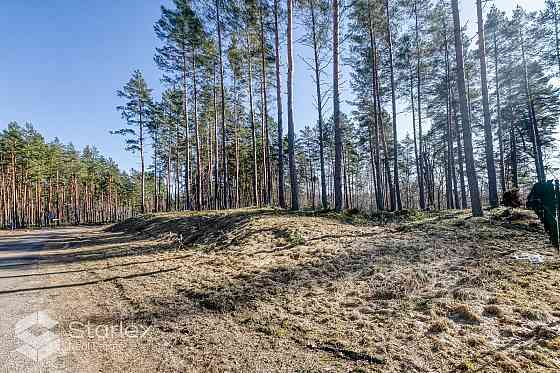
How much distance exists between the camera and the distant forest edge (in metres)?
38.6

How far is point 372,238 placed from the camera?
7594 millimetres

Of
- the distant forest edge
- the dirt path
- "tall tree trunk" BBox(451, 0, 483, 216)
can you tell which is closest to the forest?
"tall tree trunk" BBox(451, 0, 483, 216)

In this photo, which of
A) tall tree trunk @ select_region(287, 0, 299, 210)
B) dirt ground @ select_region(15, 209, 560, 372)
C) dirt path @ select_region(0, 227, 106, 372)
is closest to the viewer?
dirt ground @ select_region(15, 209, 560, 372)

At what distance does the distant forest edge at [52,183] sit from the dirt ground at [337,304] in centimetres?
4406

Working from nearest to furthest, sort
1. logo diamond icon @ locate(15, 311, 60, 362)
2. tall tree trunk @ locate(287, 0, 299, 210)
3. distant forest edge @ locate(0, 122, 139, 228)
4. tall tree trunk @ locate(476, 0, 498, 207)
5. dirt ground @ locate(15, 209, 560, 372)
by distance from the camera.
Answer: dirt ground @ locate(15, 209, 560, 372) → logo diamond icon @ locate(15, 311, 60, 362) → tall tree trunk @ locate(476, 0, 498, 207) → tall tree trunk @ locate(287, 0, 299, 210) → distant forest edge @ locate(0, 122, 139, 228)

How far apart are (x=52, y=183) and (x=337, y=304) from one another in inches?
2458

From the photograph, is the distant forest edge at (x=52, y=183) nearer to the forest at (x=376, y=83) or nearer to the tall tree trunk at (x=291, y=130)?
the forest at (x=376, y=83)

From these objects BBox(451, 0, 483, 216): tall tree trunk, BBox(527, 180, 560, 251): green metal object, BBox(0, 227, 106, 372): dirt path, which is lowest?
BBox(0, 227, 106, 372): dirt path

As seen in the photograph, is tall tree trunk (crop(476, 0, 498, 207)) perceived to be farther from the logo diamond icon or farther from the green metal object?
the logo diamond icon

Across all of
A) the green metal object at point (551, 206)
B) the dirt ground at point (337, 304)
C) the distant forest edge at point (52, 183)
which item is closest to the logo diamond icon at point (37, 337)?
the dirt ground at point (337, 304)

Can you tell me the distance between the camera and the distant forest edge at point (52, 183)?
38.6 m

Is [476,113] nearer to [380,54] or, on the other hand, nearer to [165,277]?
[380,54]

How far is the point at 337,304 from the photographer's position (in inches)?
169

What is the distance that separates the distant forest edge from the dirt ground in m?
44.1
